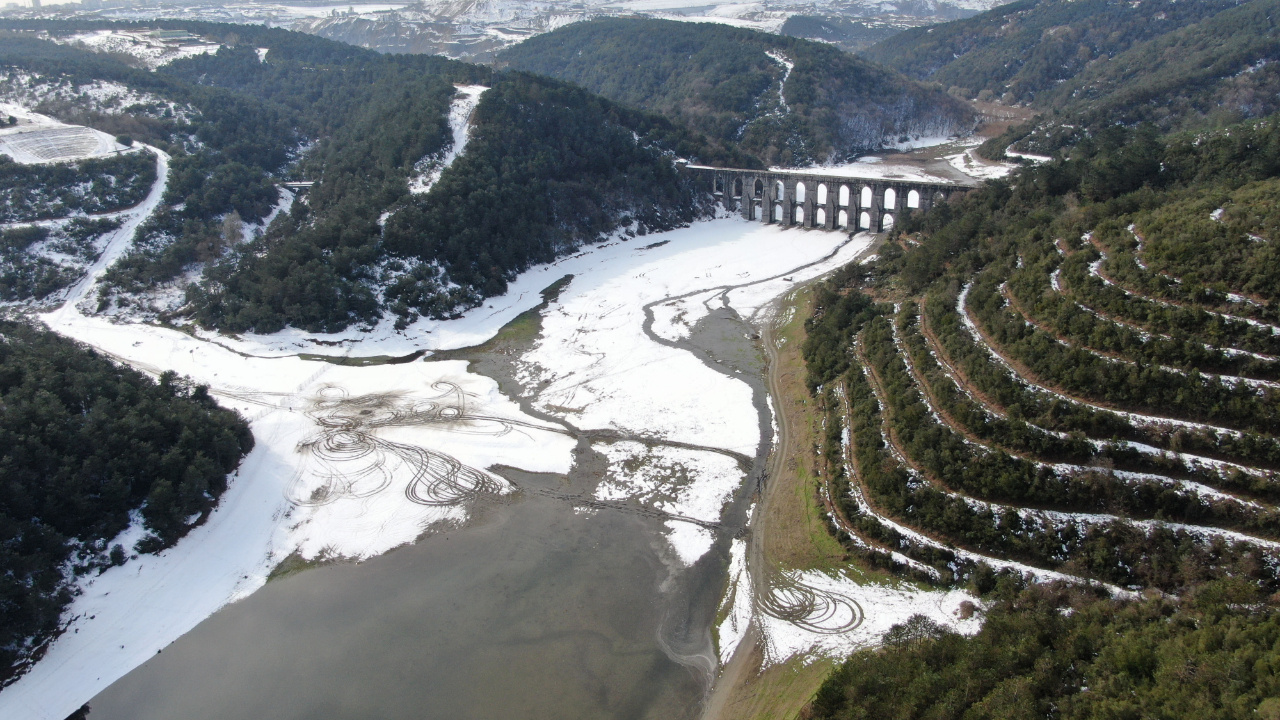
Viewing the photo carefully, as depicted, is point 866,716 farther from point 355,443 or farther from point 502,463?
point 355,443

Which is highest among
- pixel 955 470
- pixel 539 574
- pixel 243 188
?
pixel 243 188

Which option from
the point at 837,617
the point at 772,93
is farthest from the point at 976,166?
the point at 837,617

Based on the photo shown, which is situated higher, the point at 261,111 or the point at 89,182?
the point at 261,111

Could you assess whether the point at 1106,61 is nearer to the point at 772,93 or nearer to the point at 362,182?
the point at 772,93

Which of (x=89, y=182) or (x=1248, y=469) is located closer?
(x=1248, y=469)

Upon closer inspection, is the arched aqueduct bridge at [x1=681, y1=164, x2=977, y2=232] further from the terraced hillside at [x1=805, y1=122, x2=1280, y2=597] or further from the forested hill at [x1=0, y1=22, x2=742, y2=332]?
the terraced hillside at [x1=805, y1=122, x2=1280, y2=597]

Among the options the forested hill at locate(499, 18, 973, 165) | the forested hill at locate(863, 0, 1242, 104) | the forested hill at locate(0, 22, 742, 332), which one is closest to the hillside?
the forested hill at locate(0, 22, 742, 332)

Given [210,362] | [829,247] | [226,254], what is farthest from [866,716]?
[226,254]
